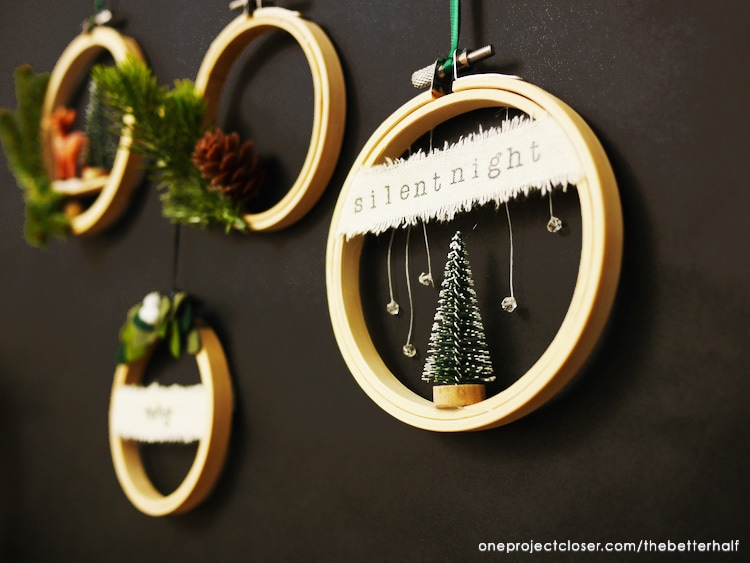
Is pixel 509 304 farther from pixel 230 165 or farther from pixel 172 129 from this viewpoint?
pixel 172 129

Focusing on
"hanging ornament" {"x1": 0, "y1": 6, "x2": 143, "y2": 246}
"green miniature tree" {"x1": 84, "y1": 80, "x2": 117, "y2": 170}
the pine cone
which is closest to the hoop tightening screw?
the pine cone

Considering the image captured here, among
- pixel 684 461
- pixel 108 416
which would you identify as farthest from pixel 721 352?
pixel 108 416

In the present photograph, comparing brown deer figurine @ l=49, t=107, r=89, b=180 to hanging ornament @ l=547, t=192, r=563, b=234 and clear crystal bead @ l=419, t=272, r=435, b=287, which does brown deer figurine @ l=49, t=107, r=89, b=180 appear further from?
hanging ornament @ l=547, t=192, r=563, b=234

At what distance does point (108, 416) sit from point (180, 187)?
457 millimetres

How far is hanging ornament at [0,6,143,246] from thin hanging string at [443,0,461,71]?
652 mm

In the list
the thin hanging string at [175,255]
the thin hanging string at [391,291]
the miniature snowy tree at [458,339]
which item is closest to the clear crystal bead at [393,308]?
the thin hanging string at [391,291]

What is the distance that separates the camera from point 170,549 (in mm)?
1162

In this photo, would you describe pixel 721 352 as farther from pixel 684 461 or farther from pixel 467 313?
pixel 467 313

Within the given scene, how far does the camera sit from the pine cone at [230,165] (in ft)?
3.39

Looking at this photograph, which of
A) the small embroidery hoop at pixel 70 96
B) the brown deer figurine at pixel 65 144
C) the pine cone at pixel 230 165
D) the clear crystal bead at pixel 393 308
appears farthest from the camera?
the brown deer figurine at pixel 65 144

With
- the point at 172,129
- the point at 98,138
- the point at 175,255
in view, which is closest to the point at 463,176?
the point at 172,129

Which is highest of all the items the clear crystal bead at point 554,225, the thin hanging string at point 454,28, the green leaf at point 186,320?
the thin hanging string at point 454,28

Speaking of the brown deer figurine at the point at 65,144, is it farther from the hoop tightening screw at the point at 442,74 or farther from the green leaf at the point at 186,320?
the hoop tightening screw at the point at 442,74

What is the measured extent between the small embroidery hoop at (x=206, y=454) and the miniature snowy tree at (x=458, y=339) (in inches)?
15.4
